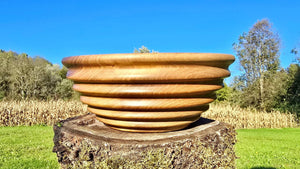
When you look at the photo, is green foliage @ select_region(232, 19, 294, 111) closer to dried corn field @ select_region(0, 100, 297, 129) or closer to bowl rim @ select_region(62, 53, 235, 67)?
dried corn field @ select_region(0, 100, 297, 129)

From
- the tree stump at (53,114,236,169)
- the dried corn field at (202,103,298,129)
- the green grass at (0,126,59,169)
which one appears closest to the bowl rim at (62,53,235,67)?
the tree stump at (53,114,236,169)

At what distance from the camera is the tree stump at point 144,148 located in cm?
140

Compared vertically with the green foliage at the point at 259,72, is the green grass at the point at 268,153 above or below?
below

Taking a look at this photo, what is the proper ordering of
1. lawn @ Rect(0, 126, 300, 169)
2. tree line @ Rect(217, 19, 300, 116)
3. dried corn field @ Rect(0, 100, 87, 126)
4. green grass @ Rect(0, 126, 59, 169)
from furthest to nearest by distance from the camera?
tree line @ Rect(217, 19, 300, 116) → dried corn field @ Rect(0, 100, 87, 126) → lawn @ Rect(0, 126, 300, 169) → green grass @ Rect(0, 126, 59, 169)

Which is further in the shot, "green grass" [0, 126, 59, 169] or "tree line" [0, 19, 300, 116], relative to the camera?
"tree line" [0, 19, 300, 116]

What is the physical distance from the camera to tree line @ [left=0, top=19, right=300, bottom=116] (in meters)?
14.0

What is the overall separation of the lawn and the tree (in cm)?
718

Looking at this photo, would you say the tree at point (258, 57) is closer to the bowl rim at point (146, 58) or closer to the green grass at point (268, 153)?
the green grass at point (268, 153)

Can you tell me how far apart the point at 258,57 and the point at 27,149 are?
1409cm

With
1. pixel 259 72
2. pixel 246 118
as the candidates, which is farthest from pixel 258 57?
pixel 246 118

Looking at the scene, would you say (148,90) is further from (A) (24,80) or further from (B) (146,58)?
(A) (24,80)

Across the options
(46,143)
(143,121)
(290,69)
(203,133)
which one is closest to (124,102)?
(143,121)

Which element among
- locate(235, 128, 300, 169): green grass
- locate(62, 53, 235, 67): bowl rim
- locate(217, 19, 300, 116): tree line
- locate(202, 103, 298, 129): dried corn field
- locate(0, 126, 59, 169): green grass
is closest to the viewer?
locate(62, 53, 235, 67): bowl rim

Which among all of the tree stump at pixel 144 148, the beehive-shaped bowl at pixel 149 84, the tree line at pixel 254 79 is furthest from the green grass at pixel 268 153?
the tree line at pixel 254 79
